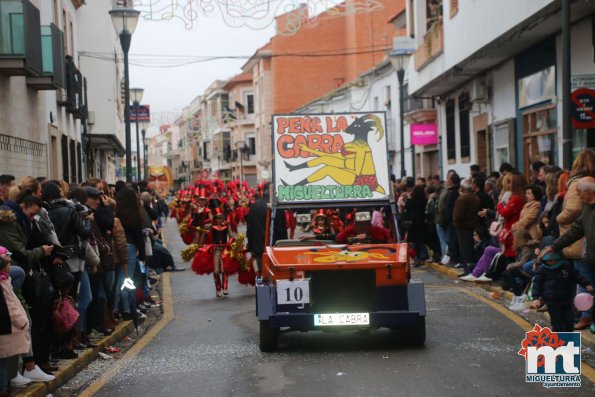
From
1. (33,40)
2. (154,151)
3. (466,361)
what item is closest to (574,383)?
(466,361)

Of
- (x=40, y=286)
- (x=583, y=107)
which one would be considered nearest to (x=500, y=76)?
(x=583, y=107)

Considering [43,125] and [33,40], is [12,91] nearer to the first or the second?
[33,40]

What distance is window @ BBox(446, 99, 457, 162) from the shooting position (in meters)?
31.2

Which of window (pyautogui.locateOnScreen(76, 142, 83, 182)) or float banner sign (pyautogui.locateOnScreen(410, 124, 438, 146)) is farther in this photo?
float banner sign (pyautogui.locateOnScreen(410, 124, 438, 146))

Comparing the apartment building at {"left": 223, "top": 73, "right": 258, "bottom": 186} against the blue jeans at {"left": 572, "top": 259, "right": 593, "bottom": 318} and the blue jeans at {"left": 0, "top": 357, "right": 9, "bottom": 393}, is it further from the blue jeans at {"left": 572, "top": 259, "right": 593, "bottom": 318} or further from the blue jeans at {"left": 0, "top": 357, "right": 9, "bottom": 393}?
the blue jeans at {"left": 0, "top": 357, "right": 9, "bottom": 393}

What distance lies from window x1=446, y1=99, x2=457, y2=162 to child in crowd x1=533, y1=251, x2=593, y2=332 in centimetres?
2124

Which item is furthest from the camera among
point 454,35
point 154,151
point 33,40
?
point 154,151

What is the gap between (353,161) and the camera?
39.6 ft

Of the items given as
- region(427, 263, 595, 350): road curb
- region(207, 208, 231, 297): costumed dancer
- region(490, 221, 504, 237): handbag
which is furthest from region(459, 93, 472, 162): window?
region(207, 208, 231, 297): costumed dancer

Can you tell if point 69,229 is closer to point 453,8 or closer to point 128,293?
point 128,293

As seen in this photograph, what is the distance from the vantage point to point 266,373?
9.17 metres

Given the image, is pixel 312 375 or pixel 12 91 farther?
pixel 12 91

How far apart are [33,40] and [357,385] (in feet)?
36.7

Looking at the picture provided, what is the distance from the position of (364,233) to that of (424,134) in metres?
22.4
